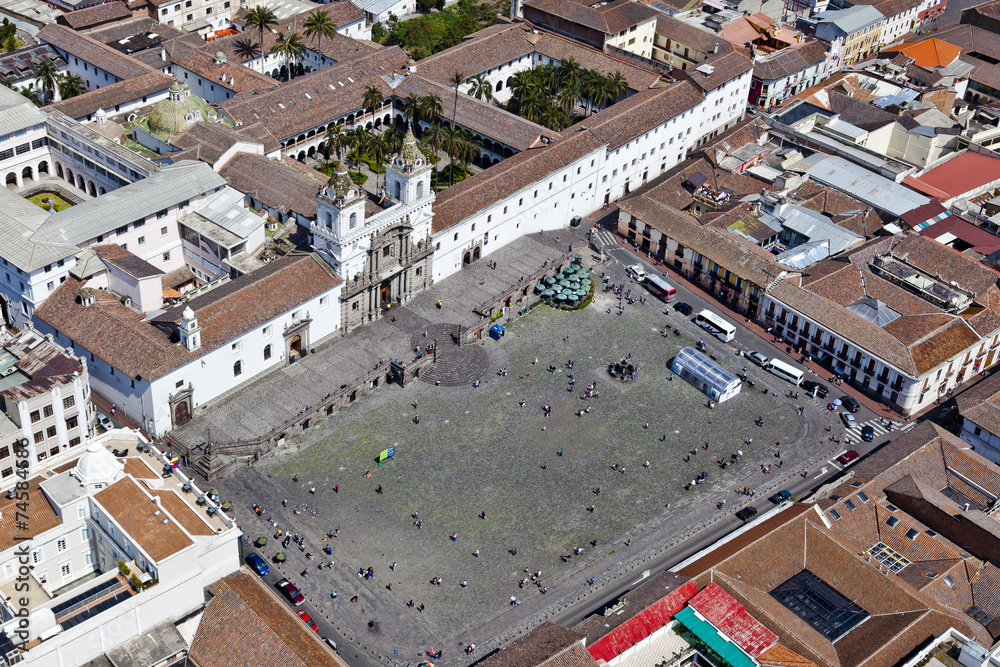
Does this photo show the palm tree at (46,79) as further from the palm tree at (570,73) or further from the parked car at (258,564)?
the parked car at (258,564)

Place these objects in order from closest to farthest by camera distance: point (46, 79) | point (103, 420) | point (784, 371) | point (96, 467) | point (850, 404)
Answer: point (96, 467), point (103, 420), point (850, 404), point (784, 371), point (46, 79)

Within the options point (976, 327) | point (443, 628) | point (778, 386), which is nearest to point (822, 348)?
point (778, 386)

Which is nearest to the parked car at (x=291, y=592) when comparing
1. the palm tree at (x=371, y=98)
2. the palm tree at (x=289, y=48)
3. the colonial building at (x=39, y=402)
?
the colonial building at (x=39, y=402)

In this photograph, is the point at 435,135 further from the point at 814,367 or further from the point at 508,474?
the point at 814,367

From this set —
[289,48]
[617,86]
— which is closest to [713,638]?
[617,86]

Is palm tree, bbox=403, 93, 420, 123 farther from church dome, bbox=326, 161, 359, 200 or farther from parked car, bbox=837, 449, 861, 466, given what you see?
parked car, bbox=837, 449, 861, 466

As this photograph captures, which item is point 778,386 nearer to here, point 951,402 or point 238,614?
point 951,402
